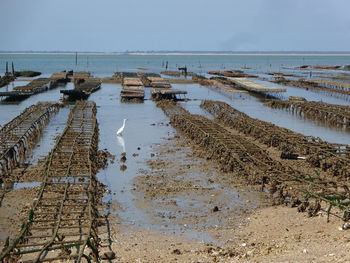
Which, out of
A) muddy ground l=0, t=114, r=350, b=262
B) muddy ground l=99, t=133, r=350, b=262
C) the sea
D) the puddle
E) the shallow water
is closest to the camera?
muddy ground l=99, t=133, r=350, b=262

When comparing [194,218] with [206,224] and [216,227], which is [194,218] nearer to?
[206,224]

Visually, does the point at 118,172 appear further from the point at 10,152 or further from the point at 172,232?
the point at 172,232

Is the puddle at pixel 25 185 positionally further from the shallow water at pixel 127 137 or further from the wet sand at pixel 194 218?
the shallow water at pixel 127 137

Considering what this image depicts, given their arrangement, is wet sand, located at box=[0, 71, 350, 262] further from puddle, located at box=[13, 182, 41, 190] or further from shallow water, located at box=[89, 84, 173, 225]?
puddle, located at box=[13, 182, 41, 190]

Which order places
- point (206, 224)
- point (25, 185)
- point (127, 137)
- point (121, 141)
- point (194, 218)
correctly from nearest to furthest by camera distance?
point (206, 224) → point (194, 218) → point (25, 185) → point (121, 141) → point (127, 137)

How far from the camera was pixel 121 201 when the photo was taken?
18.5 metres

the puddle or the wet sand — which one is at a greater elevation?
the wet sand

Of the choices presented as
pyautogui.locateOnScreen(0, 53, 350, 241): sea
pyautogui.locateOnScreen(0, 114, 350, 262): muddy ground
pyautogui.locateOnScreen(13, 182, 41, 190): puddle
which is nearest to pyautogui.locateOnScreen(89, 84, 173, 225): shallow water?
pyautogui.locateOnScreen(0, 53, 350, 241): sea

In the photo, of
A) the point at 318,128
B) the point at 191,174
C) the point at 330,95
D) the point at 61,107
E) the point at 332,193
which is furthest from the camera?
the point at 330,95

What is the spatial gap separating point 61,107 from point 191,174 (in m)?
30.3

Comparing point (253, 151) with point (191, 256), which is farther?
point (253, 151)

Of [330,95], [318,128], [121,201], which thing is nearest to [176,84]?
[330,95]

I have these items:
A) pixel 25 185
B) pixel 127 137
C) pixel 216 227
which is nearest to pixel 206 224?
pixel 216 227

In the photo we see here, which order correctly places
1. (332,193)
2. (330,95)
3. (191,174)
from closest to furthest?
(332,193)
(191,174)
(330,95)
